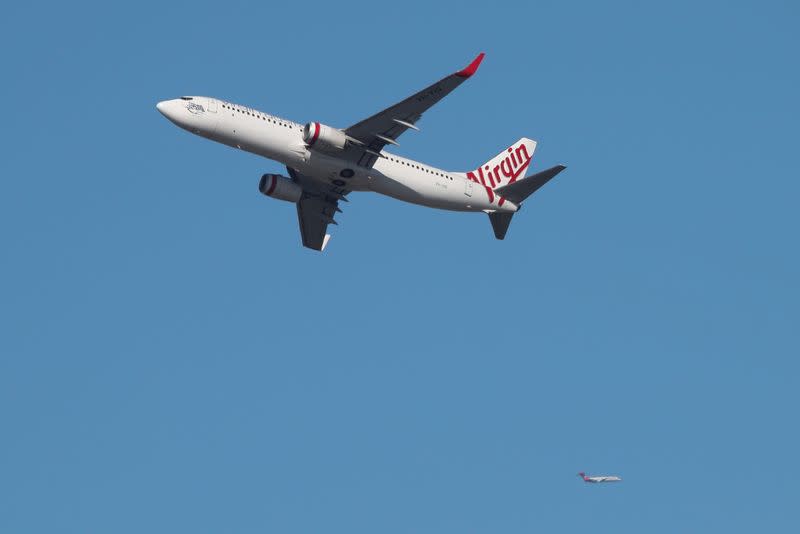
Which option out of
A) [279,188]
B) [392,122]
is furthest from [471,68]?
[279,188]

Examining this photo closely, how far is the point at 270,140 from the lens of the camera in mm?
82812

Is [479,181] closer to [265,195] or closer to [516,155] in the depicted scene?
[516,155]

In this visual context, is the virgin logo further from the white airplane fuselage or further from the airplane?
the white airplane fuselage

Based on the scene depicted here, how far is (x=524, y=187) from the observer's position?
89.2m

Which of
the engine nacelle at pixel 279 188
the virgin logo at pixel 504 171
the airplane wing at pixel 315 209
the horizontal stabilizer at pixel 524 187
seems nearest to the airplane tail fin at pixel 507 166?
the virgin logo at pixel 504 171

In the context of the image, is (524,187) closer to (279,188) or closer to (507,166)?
(507,166)

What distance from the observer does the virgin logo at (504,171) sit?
304 feet

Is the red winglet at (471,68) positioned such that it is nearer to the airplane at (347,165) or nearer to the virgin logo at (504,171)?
the airplane at (347,165)

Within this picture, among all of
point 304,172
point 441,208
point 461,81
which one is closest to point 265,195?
point 304,172

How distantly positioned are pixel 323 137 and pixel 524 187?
14237 mm

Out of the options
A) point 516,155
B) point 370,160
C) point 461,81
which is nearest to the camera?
point 461,81

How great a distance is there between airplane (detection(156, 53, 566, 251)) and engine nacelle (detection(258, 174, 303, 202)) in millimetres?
63

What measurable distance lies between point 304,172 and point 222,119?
251 inches

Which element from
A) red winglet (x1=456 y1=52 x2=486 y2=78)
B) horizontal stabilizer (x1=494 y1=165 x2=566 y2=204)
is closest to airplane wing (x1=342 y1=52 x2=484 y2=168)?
red winglet (x1=456 y1=52 x2=486 y2=78)
